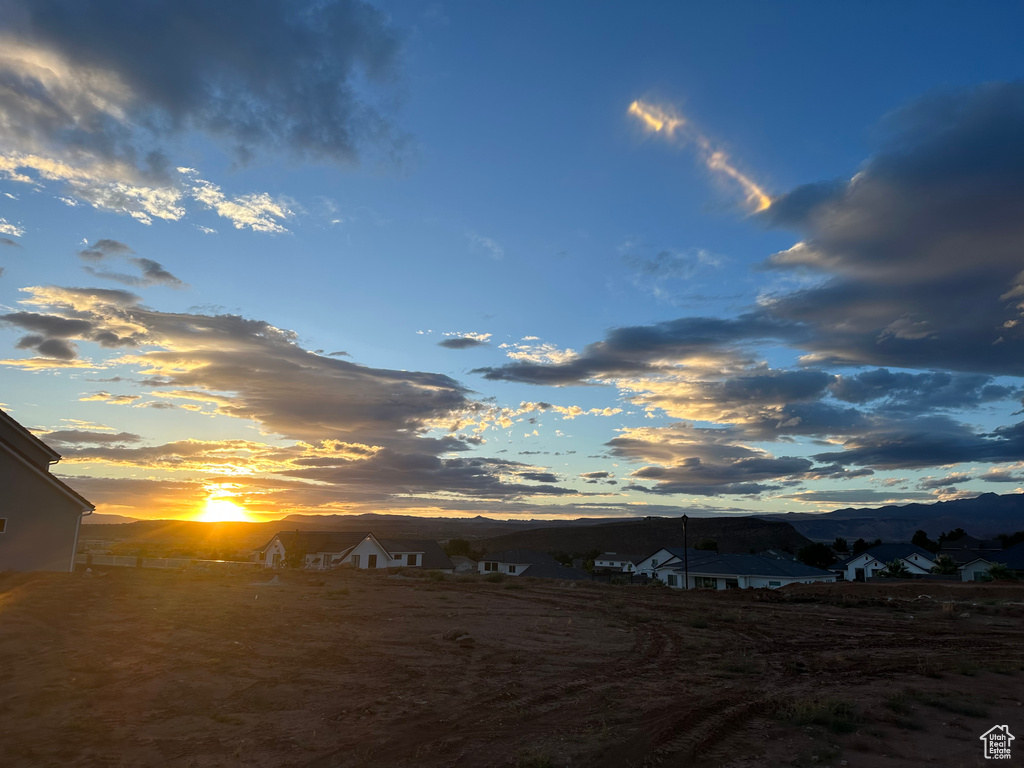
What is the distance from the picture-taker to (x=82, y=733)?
8930mm

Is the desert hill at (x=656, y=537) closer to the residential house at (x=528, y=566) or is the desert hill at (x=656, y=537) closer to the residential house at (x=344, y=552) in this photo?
the residential house at (x=528, y=566)

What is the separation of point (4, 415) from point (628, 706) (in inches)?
1296

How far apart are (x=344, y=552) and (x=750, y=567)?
1935 inches

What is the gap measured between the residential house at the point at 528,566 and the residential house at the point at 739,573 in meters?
12.7

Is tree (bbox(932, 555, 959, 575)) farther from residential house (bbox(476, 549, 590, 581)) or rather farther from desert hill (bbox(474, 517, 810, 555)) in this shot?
desert hill (bbox(474, 517, 810, 555))

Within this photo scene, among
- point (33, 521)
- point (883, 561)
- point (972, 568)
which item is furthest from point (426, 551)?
point (972, 568)

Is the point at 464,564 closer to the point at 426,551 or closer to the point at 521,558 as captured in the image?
the point at 426,551

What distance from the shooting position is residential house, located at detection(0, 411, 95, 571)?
2553 cm

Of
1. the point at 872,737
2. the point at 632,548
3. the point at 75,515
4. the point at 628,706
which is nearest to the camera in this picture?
the point at 872,737

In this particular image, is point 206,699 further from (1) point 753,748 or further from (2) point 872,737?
(2) point 872,737

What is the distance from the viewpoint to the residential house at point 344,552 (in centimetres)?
7850

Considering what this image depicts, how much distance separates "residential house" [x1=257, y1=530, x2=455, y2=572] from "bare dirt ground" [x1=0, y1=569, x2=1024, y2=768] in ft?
185

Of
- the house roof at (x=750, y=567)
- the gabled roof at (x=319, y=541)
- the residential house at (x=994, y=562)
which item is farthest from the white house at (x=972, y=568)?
the gabled roof at (x=319, y=541)

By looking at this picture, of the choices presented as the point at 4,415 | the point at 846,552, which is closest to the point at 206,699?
the point at 4,415
